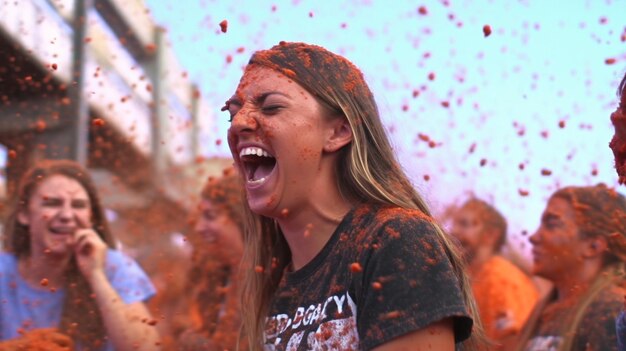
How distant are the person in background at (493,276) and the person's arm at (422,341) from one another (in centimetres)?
295

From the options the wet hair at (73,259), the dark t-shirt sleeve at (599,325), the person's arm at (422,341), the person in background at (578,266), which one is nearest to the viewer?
the person's arm at (422,341)

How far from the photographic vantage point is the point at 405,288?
7.68 feet

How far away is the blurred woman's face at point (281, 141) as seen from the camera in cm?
273

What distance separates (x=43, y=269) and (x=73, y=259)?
178 mm

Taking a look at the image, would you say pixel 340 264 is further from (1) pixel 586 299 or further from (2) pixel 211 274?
(2) pixel 211 274

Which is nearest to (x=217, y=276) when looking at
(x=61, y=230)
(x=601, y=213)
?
(x=61, y=230)

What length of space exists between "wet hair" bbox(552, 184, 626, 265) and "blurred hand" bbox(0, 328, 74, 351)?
261 cm

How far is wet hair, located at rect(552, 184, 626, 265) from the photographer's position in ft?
14.4

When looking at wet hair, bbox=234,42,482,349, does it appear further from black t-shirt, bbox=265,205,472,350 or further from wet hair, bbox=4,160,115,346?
wet hair, bbox=4,160,115,346

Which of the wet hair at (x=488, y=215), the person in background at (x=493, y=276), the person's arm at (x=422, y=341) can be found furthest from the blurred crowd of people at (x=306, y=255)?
the wet hair at (x=488, y=215)

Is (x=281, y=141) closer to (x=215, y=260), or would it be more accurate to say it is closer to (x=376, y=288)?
(x=376, y=288)

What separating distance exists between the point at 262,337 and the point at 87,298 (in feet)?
5.87

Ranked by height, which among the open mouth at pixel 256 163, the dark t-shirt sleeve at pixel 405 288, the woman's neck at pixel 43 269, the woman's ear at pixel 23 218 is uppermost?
the woman's ear at pixel 23 218

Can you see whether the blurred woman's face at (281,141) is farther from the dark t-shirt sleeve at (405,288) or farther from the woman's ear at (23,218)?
the woman's ear at (23,218)
